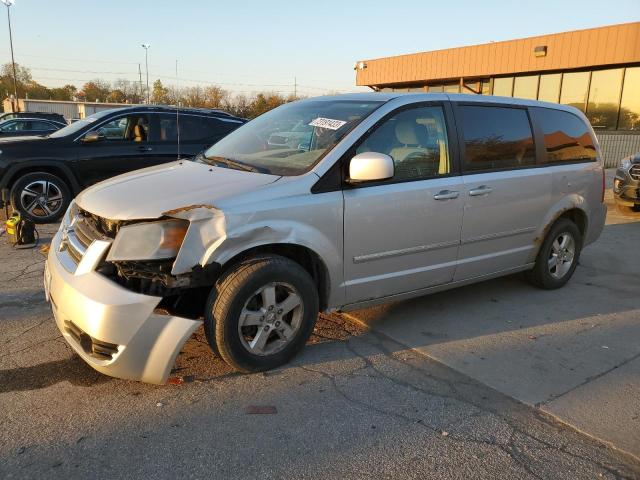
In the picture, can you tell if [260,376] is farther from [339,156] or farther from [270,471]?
[339,156]

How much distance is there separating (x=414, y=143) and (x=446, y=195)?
1.51 ft

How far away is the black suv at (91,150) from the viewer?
24.3ft

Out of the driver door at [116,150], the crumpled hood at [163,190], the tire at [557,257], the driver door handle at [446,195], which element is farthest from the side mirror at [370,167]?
the driver door at [116,150]

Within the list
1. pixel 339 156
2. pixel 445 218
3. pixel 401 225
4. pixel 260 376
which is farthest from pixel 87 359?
pixel 445 218

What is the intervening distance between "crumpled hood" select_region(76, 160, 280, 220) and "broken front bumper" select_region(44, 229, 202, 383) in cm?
27

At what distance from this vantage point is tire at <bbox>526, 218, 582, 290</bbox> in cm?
497

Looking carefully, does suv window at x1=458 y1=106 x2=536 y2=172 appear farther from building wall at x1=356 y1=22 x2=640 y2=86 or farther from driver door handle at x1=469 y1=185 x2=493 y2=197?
building wall at x1=356 y1=22 x2=640 y2=86

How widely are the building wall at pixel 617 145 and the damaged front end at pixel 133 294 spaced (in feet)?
55.9

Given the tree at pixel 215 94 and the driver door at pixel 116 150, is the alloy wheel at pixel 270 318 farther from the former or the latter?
the tree at pixel 215 94

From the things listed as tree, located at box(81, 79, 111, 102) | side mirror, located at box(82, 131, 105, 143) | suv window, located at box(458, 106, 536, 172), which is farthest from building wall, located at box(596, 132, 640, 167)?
tree, located at box(81, 79, 111, 102)

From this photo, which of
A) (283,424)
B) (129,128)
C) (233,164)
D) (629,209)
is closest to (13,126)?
(129,128)

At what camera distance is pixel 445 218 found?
3957mm

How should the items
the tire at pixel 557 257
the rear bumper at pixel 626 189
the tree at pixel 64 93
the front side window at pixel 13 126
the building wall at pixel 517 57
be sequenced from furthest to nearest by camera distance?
the tree at pixel 64 93, the front side window at pixel 13 126, the building wall at pixel 517 57, the rear bumper at pixel 626 189, the tire at pixel 557 257

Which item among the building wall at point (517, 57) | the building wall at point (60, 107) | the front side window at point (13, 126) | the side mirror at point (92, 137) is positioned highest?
the building wall at point (517, 57)
